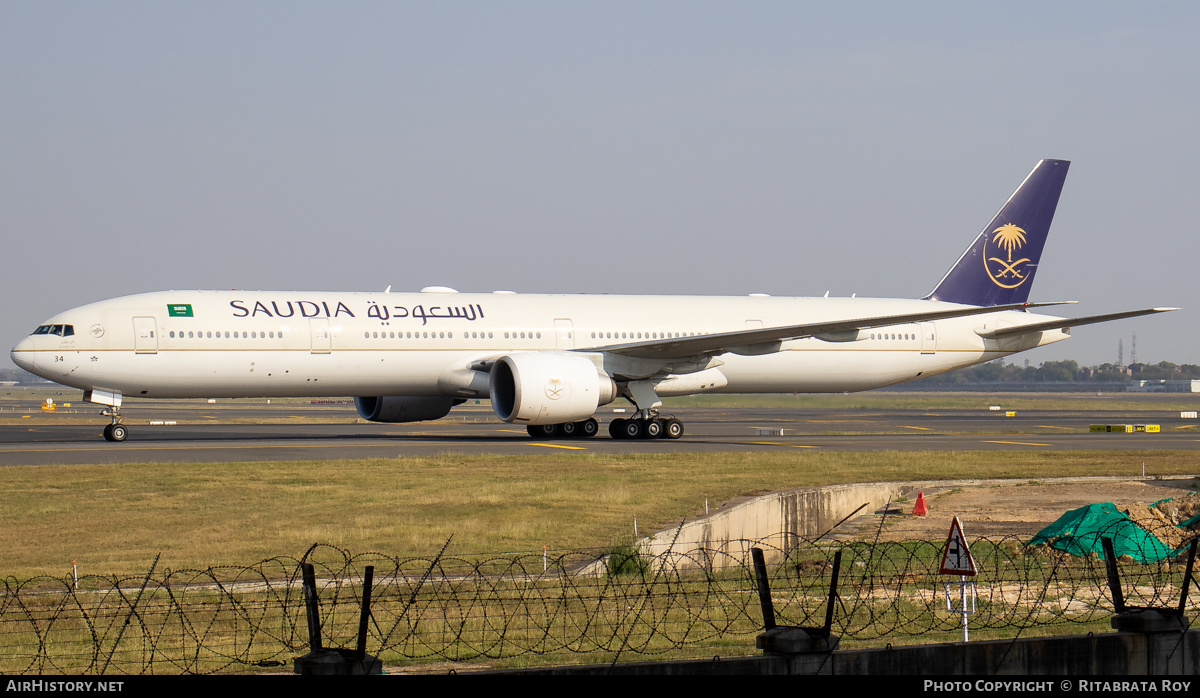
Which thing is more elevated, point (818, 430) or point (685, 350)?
point (685, 350)

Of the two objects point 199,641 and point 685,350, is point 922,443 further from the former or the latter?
point 199,641

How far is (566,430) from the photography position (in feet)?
117

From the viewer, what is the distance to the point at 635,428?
3478cm

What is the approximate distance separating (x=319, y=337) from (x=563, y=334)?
7.33m

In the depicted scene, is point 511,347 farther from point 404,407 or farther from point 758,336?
point 758,336

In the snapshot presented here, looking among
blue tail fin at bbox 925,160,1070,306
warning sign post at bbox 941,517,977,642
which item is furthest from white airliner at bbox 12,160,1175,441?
warning sign post at bbox 941,517,977,642

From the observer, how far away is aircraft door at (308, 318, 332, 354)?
31.5m

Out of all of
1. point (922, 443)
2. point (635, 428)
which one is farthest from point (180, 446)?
point (922, 443)

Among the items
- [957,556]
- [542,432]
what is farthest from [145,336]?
[957,556]

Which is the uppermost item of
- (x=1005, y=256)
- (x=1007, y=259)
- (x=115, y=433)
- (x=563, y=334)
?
(x=1005, y=256)

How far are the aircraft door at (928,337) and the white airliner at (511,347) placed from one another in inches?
1.9

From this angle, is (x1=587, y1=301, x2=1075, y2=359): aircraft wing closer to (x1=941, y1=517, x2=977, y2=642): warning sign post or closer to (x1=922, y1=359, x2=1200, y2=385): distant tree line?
(x1=941, y1=517, x2=977, y2=642): warning sign post

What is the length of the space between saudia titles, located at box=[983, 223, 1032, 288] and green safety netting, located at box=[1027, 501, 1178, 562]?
25137 mm

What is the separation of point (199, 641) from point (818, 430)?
35.7m
